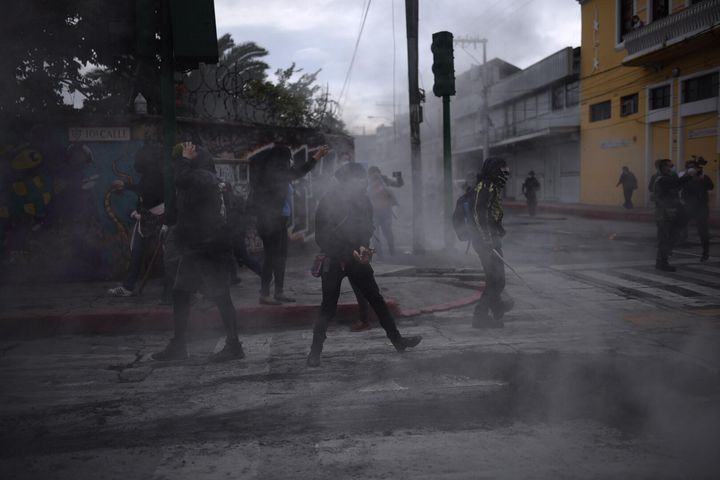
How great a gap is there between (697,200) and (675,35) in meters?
11.4

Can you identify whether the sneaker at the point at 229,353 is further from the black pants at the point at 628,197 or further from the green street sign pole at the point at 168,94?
the black pants at the point at 628,197

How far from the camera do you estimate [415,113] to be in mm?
9281

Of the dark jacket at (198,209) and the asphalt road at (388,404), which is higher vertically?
the dark jacket at (198,209)

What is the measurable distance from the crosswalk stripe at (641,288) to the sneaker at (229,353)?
4149 mm

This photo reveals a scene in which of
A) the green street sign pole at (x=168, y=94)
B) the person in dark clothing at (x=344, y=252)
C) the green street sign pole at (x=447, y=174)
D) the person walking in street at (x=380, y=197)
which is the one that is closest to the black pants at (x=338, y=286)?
the person in dark clothing at (x=344, y=252)

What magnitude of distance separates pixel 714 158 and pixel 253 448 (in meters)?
18.8

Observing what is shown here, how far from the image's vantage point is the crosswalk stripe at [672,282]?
257 inches

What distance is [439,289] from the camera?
6969 mm

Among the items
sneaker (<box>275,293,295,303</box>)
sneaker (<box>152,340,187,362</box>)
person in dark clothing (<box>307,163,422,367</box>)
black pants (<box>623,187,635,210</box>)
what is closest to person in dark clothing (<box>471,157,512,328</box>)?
person in dark clothing (<box>307,163,422,367</box>)

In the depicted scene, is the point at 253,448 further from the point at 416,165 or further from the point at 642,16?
the point at 642,16

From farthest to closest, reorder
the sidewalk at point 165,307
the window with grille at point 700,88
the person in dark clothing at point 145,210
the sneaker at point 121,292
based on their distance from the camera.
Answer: the window with grille at point 700,88 < the sneaker at point 121,292 < the person in dark clothing at point 145,210 < the sidewalk at point 165,307

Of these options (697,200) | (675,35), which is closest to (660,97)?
(675,35)

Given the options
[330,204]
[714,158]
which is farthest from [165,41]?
[714,158]

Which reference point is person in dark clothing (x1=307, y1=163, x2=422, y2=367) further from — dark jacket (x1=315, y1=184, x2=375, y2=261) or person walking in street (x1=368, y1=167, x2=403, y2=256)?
person walking in street (x1=368, y1=167, x2=403, y2=256)
